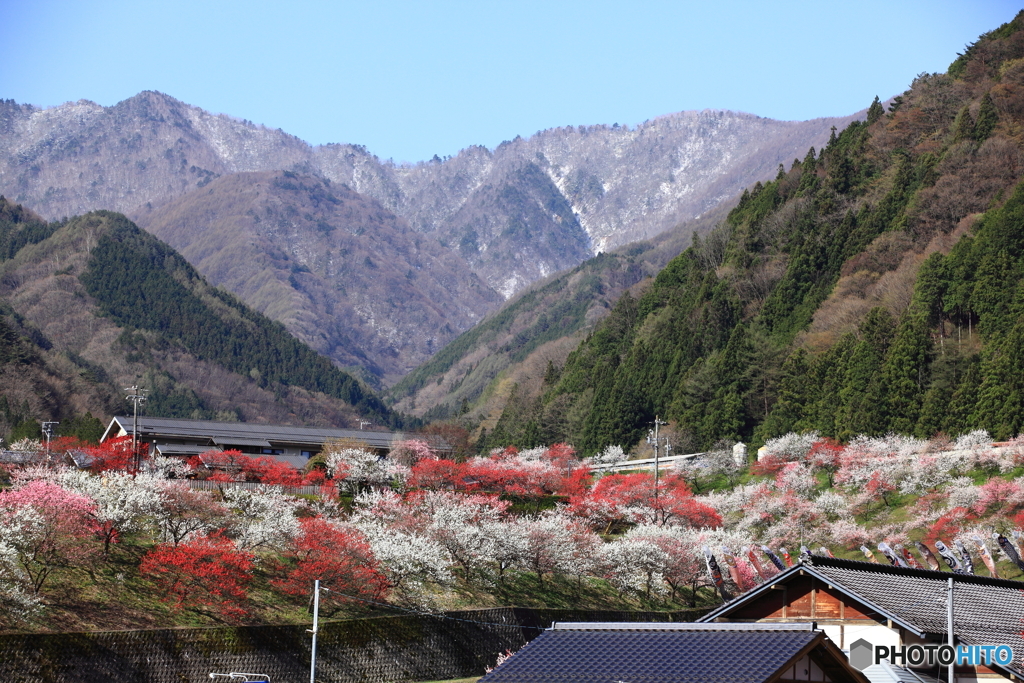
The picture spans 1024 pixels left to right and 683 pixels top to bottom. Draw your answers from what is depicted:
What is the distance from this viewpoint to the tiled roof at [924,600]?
61.5ft

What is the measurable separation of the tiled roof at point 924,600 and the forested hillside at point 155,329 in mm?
105298

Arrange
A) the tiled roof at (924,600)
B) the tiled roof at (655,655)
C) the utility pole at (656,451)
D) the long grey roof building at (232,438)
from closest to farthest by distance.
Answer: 1. the tiled roof at (655,655)
2. the tiled roof at (924,600)
3. the utility pole at (656,451)
4. the long grey roof building at (232,438)

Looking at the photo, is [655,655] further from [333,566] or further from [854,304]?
[854,304]

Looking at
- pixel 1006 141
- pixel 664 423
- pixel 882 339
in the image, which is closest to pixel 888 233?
pixel 1006 141

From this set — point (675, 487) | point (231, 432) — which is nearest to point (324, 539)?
point (675, 487)

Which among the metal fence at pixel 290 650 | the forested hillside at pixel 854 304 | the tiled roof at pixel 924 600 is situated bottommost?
the metal fence at pixel 290 650

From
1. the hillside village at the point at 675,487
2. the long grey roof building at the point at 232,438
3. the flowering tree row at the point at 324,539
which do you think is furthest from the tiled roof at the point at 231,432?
the flowering tree row at the point at 324,539

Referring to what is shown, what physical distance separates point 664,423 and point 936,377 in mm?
20945

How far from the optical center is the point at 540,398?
91875 millimetres

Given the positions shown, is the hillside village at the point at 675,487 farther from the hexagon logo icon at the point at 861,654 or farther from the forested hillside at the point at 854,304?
the forested hillside at the point at 854,304

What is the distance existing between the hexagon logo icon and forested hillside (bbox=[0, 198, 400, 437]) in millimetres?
106754

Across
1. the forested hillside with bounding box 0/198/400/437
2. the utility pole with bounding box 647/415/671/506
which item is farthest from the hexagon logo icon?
the forested hillside with bounding box 0/198/400/437

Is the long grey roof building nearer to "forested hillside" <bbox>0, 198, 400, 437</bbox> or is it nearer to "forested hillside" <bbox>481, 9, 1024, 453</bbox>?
"forested hillside" <bbox>481, 9, 1024, 453</bbox>

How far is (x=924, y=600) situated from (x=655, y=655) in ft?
24.6
